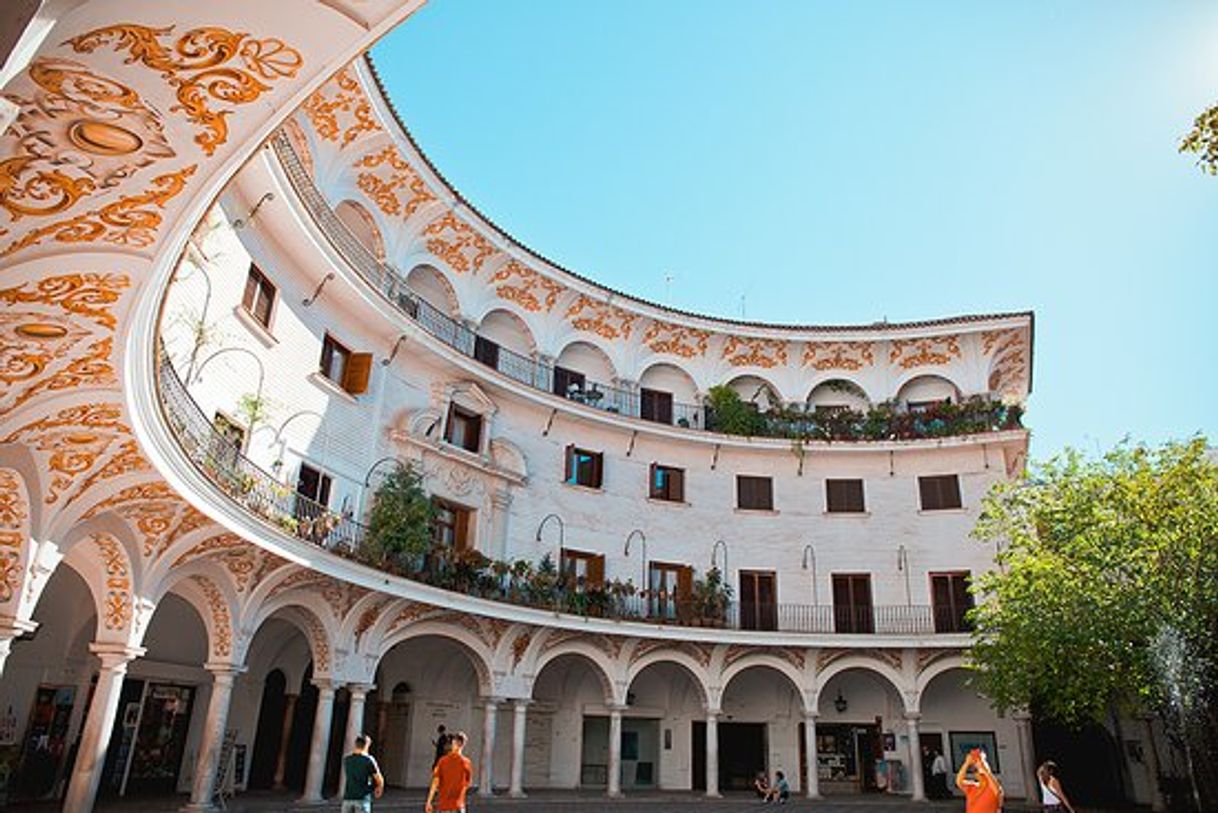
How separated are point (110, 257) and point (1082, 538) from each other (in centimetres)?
1742

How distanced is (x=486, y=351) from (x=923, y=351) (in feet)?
44.1

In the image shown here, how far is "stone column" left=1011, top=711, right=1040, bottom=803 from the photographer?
20750mm

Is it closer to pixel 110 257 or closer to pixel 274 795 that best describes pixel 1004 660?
pixel 274 795

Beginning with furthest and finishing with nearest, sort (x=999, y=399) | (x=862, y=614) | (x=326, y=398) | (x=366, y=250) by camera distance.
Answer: (x=999, y=399) < (x=862, y=614) < (x=366, y=250) < (x=326, y=398)

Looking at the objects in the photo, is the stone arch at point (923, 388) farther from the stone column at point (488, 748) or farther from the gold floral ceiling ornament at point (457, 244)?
the stone column at point (488, 748)

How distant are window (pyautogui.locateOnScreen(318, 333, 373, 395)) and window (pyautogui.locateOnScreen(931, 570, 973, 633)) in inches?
633

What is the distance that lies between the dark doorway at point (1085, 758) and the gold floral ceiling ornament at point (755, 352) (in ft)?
39.8

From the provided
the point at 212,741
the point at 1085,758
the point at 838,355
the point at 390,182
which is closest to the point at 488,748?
the point at 212,741

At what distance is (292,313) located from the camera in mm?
15883

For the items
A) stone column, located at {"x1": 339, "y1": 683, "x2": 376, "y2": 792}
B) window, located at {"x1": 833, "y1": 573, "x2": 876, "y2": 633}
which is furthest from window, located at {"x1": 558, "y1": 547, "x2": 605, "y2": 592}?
window, located at {"x1": 833, "y1": 573, "x2": 876, "y2": 633}

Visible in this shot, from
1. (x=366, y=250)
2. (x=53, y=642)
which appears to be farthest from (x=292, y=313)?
(x=53, y=642)

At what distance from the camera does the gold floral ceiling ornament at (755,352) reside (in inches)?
1035

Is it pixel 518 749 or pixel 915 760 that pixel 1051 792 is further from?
pixel 915 760

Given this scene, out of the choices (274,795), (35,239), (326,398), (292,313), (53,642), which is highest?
(292,313)
